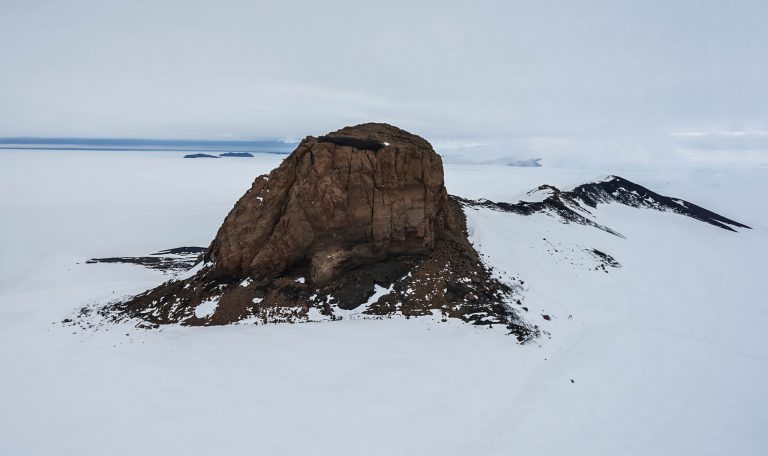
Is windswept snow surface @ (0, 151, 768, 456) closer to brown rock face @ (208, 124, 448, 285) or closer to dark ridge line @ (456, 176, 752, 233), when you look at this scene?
brown rock face @ (208, 124, 448, 285)

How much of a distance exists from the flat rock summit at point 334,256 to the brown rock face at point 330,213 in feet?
0.16

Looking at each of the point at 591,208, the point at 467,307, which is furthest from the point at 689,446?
the point at 591,208

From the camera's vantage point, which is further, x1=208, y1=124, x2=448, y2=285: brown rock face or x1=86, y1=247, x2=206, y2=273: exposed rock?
x1=86, y1=247, x2=206, y2=273: exposed rock

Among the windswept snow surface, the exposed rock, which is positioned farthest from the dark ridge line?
the exposed rock

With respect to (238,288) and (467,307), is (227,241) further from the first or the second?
(467,307)

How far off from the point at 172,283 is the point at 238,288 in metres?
4.16

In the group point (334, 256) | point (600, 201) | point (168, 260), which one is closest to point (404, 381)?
point (334, 256)

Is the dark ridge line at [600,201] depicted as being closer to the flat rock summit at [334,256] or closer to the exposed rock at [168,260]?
the flat rock summit at [334,256]

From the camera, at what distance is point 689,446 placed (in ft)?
34.7

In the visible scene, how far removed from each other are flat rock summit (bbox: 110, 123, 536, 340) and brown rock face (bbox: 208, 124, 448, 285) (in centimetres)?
5

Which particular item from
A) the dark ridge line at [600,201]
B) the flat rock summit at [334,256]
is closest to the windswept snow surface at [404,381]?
the flat rock summit at [334,256]

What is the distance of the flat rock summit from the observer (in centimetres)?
1605

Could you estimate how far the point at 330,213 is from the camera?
56.6 ft

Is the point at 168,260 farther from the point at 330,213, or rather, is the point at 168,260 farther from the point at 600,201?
the point at 600,201
